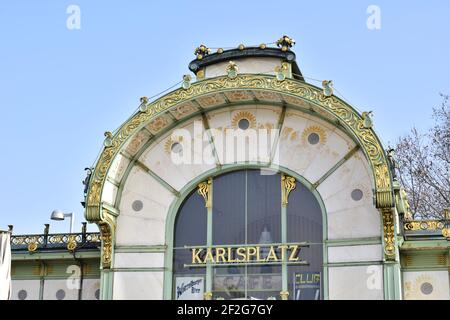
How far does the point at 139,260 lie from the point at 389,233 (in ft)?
21.4

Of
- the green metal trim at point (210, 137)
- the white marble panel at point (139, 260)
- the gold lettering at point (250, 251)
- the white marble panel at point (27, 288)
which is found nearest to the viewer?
the gold lettering at point (250, 251)

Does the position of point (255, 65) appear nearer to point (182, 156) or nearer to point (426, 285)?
point (182, 156)

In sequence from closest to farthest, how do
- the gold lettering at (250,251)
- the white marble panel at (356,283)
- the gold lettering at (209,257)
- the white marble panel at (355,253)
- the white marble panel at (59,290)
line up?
the white marble panel at (356,283) → the white marble panel at (355,253) → the gold lettering at (250,251) → the gold lettering at (209,257) → the white marble panel at (59,290)

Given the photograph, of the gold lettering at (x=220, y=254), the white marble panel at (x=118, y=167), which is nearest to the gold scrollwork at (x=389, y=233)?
the gold lettering at (x=220, y=254)

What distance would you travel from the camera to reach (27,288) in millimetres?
22484

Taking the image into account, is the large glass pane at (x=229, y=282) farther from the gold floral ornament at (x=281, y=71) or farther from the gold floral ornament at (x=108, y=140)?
the gold floral ornament at (x=281, y=71)

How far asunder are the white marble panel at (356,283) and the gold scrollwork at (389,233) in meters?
0.44

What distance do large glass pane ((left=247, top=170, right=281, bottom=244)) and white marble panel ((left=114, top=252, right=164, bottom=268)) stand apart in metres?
2.44

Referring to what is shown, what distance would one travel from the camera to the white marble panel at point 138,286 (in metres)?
20.3

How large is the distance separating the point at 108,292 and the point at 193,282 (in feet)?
7.35
